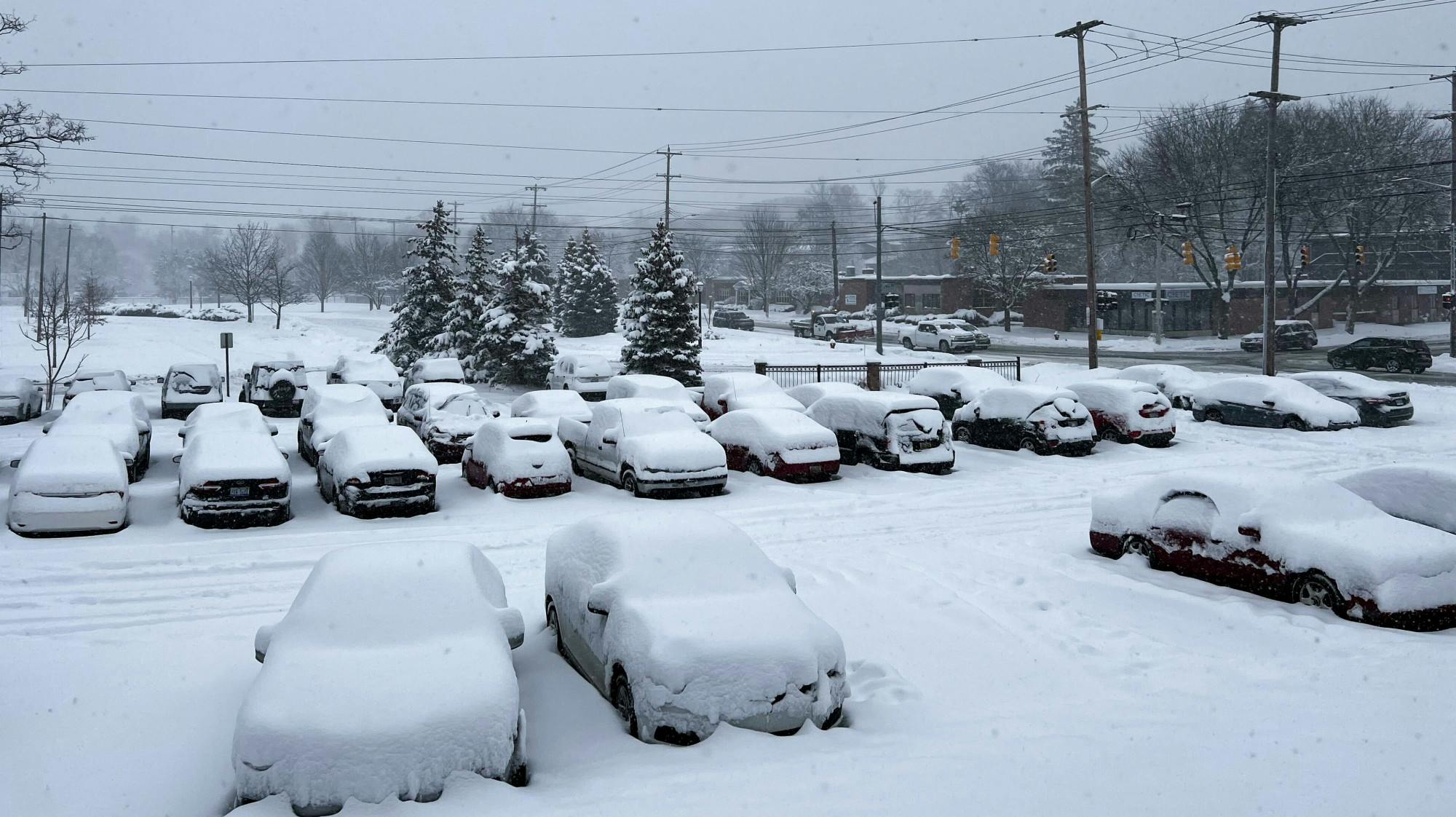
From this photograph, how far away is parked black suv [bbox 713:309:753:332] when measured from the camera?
65.7 meters

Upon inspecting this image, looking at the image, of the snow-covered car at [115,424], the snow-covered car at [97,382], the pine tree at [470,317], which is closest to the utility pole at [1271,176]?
the pine tree at [470,317]

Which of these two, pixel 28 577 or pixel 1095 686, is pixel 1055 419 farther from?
pixel 28 577

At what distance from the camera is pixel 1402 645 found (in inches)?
336

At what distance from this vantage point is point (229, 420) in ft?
52.9

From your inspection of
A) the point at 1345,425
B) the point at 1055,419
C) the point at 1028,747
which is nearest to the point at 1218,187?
the point at 1345,425

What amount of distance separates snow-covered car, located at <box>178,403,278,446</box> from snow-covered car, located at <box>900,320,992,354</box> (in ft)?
121

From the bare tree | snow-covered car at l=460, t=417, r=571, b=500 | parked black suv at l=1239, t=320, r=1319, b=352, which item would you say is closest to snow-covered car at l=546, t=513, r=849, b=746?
snow-covered car at l=460, t=417, r=571, b=500

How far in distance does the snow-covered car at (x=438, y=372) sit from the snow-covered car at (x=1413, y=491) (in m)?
21.3

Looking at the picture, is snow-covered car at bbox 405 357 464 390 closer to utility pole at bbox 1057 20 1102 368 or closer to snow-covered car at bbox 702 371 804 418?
snow-covered car at bbox 702 371 804 418

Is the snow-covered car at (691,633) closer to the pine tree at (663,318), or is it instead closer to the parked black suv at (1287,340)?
the pine tree at (663,318)

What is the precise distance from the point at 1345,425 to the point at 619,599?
20778mm

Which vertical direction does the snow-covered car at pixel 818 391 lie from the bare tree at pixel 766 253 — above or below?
Answer: below

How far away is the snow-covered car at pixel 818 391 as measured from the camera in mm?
19594

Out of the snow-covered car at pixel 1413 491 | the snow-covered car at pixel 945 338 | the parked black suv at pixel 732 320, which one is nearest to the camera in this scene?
the snow-covered car at pixel 1413 491
